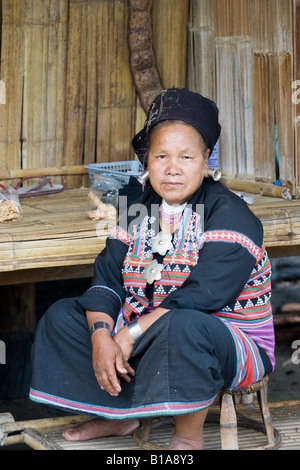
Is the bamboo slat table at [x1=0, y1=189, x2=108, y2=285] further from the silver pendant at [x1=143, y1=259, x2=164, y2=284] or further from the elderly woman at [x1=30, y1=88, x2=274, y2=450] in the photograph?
the silver pendant at [x1=143, y1=259, x2=164, y2=284]

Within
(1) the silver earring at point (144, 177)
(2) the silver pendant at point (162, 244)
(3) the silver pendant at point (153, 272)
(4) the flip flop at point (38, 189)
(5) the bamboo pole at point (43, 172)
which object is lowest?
(3) the silver pendant at point (153, 272)

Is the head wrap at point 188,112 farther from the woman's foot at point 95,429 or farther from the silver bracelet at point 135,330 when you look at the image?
the woman's foot at point 95,429

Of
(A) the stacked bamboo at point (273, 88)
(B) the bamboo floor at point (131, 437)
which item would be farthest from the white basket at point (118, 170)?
(B) the bamboo floor at point (131, 437)

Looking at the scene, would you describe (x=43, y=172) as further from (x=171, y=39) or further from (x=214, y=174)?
(x=214, y=174)

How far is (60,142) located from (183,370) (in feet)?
6.92

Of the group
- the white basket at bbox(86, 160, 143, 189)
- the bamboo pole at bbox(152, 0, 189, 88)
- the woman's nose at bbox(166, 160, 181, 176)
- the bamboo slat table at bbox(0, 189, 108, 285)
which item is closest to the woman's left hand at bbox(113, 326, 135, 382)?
the woman's nose at bbox(166, 160, 181, 176)

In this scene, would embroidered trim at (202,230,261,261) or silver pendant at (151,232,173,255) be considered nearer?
embroidered trim at (202,230,261,261)

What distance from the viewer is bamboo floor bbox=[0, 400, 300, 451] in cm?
280

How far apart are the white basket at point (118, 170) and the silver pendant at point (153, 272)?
3.69ft

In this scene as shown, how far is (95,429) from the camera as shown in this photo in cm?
283

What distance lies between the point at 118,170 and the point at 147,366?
187cm

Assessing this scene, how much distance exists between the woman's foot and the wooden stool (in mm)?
69

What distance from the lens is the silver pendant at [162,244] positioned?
8.96 feet

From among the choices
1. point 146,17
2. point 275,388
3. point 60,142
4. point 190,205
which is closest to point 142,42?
point 146,17
